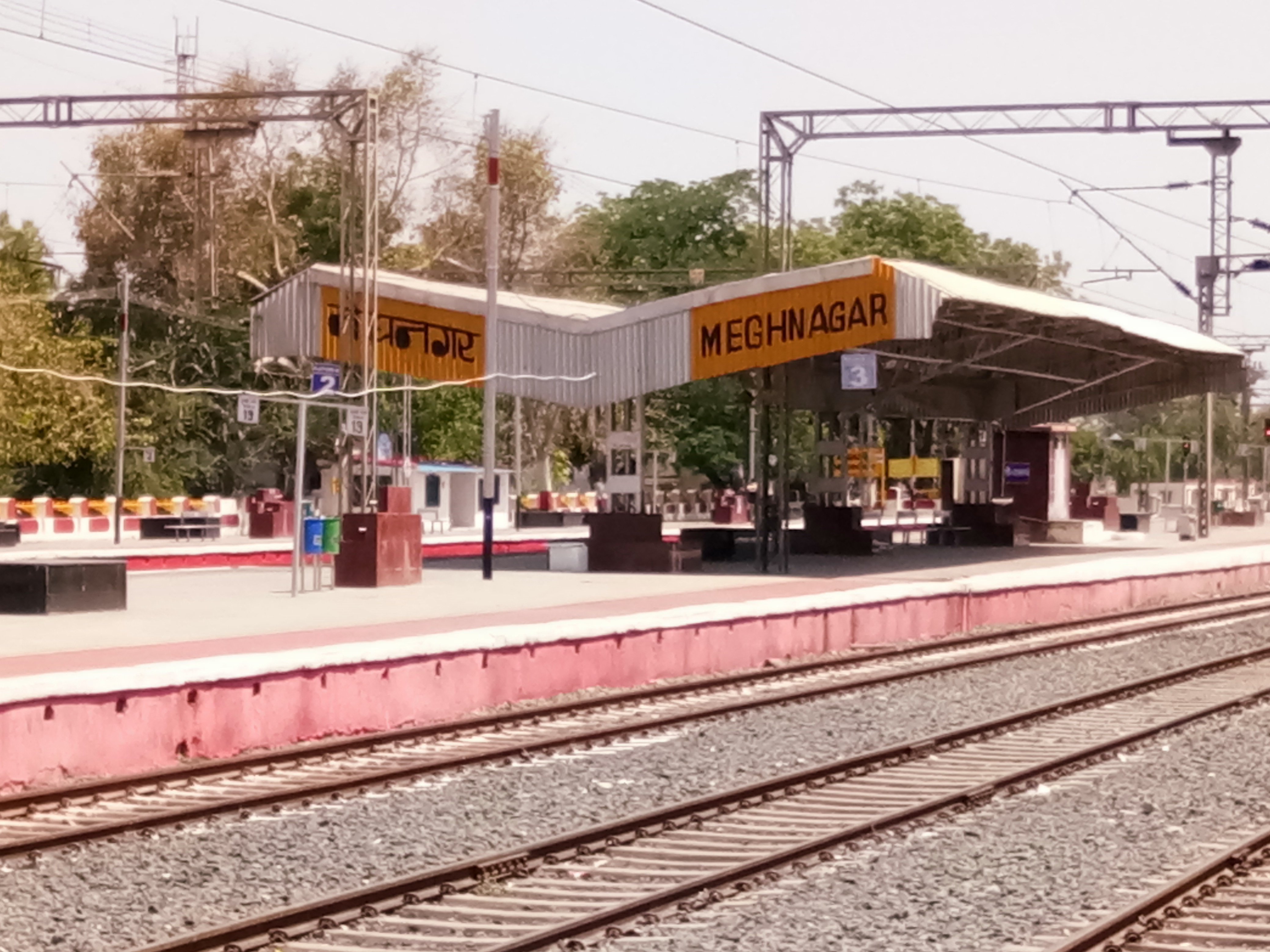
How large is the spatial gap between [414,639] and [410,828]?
5593mm

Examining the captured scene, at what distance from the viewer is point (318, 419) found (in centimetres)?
6994

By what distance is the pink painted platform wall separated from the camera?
510 inches

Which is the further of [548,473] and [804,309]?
[548,473]

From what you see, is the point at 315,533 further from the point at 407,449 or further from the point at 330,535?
the point at 407,449

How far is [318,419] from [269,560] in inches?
1179

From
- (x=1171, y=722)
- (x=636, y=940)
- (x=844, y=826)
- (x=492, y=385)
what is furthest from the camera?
(x=492, y=385)

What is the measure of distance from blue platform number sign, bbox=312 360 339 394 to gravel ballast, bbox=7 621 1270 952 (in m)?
11.1

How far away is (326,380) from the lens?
89.2 feet

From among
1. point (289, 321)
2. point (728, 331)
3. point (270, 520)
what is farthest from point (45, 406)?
point (728, 331)

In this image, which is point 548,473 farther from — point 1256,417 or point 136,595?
point 1256,417

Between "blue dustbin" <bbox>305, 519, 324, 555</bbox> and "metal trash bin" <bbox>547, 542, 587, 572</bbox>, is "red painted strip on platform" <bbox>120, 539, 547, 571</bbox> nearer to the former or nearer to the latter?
"metal trash bin" <bbox>547, 542, 587, 572</bbox>

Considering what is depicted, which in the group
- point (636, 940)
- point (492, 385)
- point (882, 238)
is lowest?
point (636, 940)

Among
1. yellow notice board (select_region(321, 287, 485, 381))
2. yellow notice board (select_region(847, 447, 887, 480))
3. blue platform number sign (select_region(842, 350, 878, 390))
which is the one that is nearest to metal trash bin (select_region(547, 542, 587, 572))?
yellow notice board (select_region(321, 287, 485, 381))

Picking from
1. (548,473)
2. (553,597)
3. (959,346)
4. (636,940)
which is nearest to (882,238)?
(548,473)
